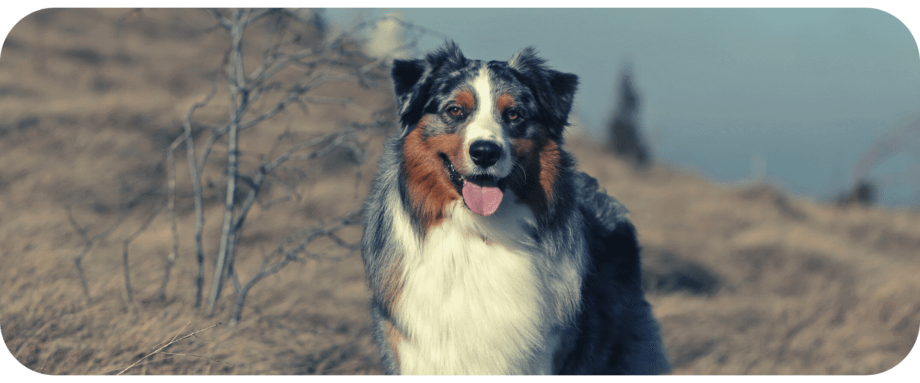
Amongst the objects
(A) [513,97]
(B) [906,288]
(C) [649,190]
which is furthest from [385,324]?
(C) [649,190]

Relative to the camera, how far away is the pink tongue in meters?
2.83

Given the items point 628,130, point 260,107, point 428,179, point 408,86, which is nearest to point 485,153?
point 428,179

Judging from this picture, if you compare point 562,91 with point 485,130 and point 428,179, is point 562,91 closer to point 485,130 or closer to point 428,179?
point 485,130

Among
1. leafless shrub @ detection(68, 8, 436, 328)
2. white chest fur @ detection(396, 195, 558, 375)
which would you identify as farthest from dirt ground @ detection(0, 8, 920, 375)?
white chest fur @ detection(396, 195, 558, 375)

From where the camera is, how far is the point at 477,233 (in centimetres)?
295

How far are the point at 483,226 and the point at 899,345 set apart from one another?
7260mm

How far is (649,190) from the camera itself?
17.6 metres

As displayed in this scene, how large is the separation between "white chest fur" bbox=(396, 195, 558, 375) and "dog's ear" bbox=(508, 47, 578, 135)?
0.58 metres

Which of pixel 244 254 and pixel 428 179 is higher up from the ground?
pixel 428 179

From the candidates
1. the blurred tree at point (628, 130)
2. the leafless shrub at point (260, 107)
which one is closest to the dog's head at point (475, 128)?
the leafless shrub at point (260, 107)

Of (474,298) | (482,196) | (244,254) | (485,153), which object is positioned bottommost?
(244,254)

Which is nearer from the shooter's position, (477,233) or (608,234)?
(477,233)

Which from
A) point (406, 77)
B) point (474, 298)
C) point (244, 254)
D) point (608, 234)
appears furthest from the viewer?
point (244, 254)

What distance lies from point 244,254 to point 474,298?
19.1ft
